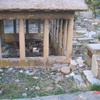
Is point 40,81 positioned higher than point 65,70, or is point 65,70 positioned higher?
point 65,70

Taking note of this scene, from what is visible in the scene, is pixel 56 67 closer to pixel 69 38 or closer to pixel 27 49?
pixel 69 38

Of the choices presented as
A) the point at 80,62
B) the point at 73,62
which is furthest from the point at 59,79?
the point at 80,62

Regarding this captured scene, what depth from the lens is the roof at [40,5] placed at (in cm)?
789

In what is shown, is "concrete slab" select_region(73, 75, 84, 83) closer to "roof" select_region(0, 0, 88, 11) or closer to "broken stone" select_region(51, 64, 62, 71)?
"broken stone" select_region(51, 64, 62, 71)

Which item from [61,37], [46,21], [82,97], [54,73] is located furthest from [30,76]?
[82,97]

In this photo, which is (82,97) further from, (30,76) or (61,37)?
(61,37)

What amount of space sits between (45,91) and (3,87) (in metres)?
1.30

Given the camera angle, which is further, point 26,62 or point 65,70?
point 26,62

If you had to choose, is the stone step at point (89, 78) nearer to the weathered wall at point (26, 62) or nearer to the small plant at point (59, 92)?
the small plant at point (59, 92)

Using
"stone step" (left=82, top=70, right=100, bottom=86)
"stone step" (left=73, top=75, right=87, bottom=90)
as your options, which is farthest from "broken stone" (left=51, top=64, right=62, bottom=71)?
"stone step" (left=82, top=70, right=100, bottom=86)

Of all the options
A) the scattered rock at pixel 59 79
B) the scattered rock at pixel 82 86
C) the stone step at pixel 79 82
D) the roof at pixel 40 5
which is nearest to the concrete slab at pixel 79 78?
the stone step at pixel 79 82

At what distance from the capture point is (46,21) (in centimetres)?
863

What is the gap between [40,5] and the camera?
8.00m

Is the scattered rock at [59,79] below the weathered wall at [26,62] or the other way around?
below
